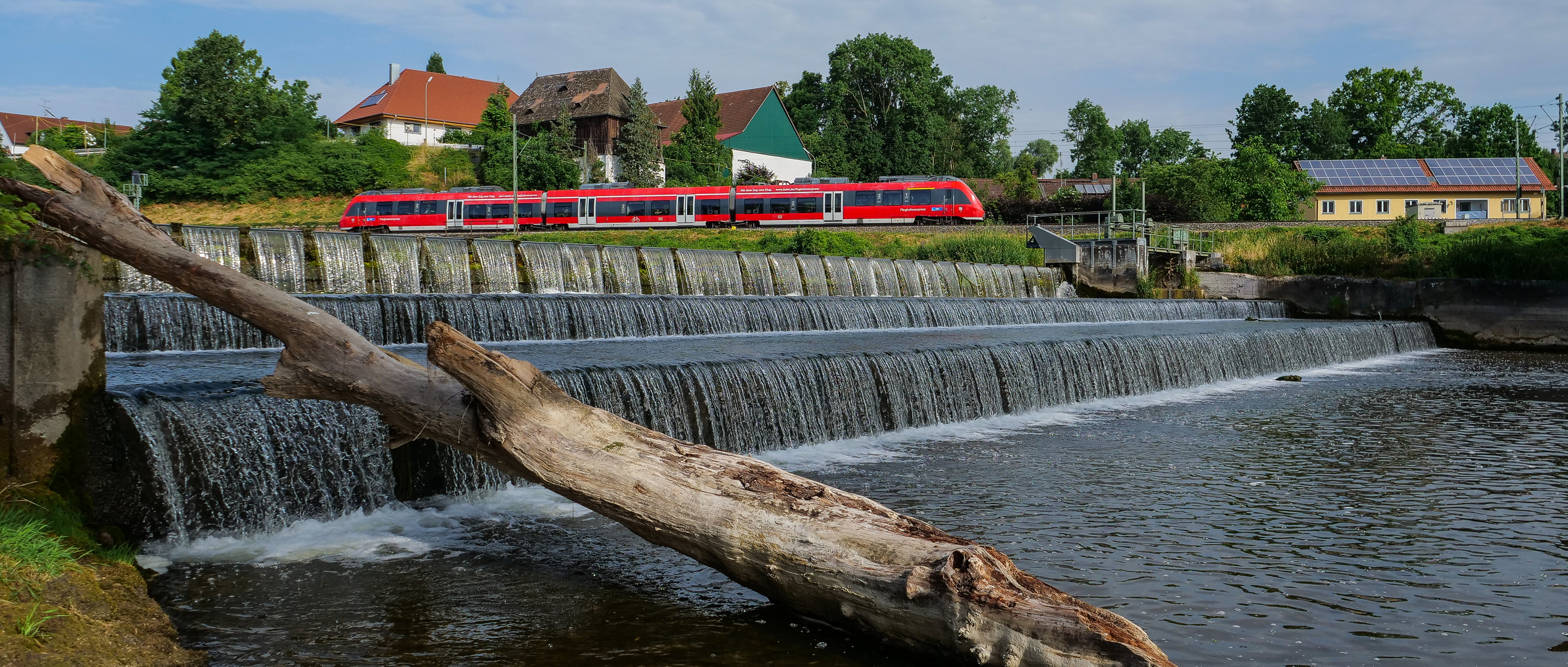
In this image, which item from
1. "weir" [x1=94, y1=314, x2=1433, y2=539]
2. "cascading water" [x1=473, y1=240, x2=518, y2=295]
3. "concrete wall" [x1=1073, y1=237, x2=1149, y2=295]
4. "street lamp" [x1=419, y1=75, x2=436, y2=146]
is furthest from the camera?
"street lamp" [x1=419, y1=75, x2=436, y2=146]

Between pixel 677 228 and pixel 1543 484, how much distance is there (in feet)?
126

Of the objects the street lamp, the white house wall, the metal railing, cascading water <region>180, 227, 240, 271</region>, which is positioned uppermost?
the street lamp

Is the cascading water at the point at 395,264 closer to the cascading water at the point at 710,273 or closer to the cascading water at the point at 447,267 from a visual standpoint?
the cascading water at the point at 447,267

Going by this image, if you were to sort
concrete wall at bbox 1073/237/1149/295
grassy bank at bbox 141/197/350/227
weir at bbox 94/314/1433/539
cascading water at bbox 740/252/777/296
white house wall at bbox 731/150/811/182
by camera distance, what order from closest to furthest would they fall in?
weir at bbox 94/314/1433/539
cascading water at bbox 740/252/777/296
concrete wall at bbox 1073/237/1149/295
grassy bank at bbox 141/197/350/227
white house wall at bbox 731/150/811/182

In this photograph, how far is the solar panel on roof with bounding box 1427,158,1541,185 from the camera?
6119 cm

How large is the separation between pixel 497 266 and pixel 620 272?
9.34ft

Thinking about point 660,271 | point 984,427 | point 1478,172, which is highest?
point 1478,172

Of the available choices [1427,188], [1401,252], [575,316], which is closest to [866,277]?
[575,316]

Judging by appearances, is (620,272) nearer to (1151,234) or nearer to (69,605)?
(1151,234)

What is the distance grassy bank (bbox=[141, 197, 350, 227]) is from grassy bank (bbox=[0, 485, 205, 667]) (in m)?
53.8

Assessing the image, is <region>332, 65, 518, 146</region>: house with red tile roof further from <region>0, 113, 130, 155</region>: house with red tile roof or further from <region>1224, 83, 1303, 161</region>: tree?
<region>1224, 83, 1303, 161</region>: tree

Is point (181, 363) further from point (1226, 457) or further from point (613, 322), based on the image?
point (1226, 457)

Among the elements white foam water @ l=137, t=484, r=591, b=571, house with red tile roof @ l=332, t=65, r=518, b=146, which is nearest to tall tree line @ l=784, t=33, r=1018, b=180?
house with red tile roof @ l=332, t=65, r=518, b=146

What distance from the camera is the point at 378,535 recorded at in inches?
278
